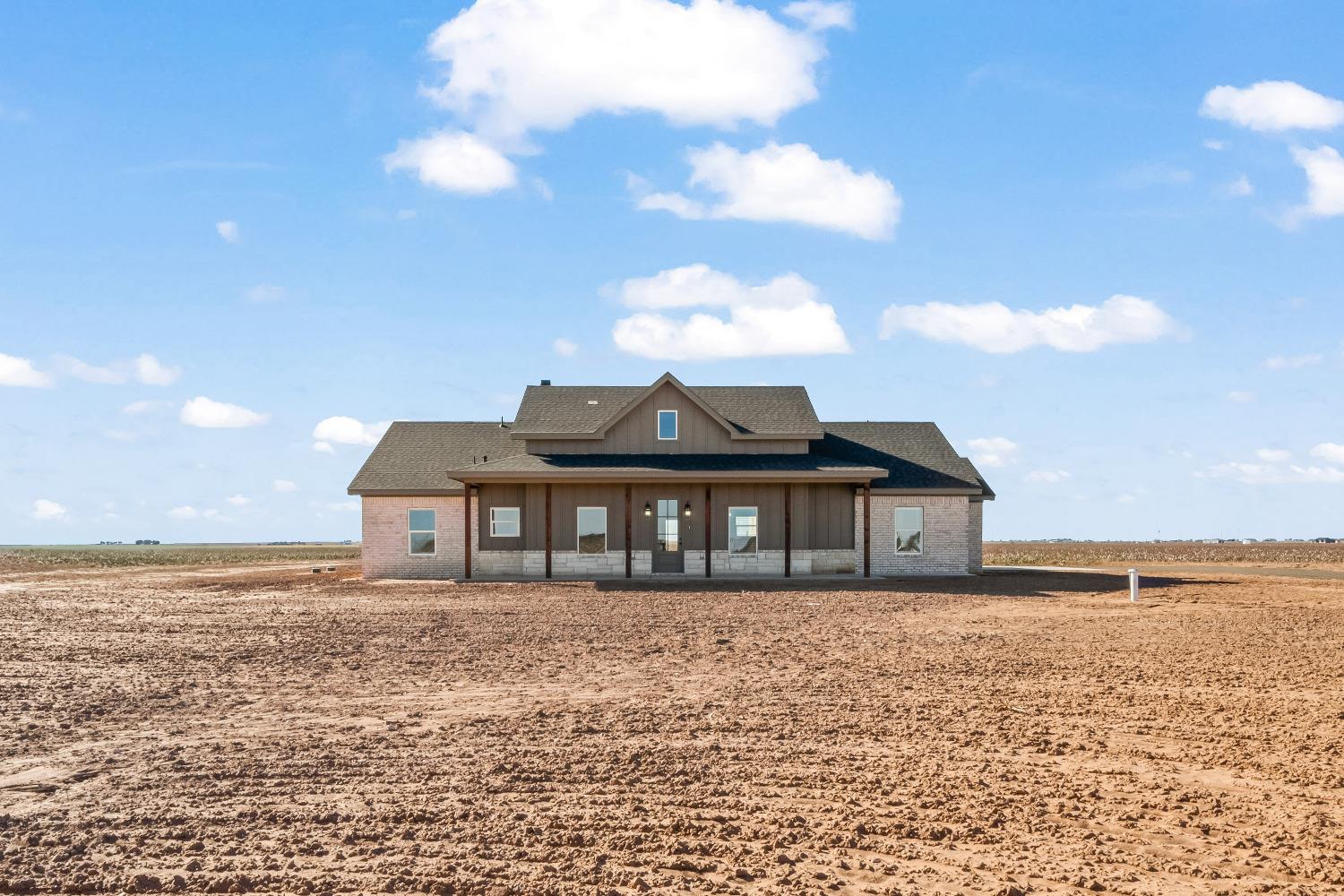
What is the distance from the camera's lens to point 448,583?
28.9 meters

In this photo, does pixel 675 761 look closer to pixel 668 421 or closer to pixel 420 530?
pixel 668 421

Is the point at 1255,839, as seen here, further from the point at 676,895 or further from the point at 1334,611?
the point at 1334,611

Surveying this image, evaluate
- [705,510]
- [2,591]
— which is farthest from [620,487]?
[2,591]

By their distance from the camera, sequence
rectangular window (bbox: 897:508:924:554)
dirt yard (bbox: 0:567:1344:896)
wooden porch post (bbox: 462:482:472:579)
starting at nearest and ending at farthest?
dirt yard (bbox: 0:567:1344:896) < wooden porch post (bbox: 462:482:472:579) < rectangular window (bbox: 897:508:924:554)

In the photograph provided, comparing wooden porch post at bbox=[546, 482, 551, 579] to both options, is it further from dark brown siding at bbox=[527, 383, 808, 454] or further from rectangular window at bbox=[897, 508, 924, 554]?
rectangular window at bbox=[897, 508, 924, 554]

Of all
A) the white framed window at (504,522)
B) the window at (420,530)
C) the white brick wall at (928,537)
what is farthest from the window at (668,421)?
the window at (420,530)

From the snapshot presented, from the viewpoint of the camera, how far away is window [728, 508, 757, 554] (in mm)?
30969

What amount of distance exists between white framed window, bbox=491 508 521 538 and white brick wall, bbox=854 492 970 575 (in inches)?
400

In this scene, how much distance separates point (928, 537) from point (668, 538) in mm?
7597

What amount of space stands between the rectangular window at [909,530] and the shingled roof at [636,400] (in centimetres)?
347

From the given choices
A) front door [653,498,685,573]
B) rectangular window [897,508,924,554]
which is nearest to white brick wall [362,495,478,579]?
front door [653,498,685,573]

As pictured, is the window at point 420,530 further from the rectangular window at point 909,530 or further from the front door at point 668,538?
the rectangular window at point 909,530

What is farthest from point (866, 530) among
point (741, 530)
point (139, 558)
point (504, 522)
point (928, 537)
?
point (139, 558)

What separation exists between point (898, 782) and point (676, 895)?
106 inches
